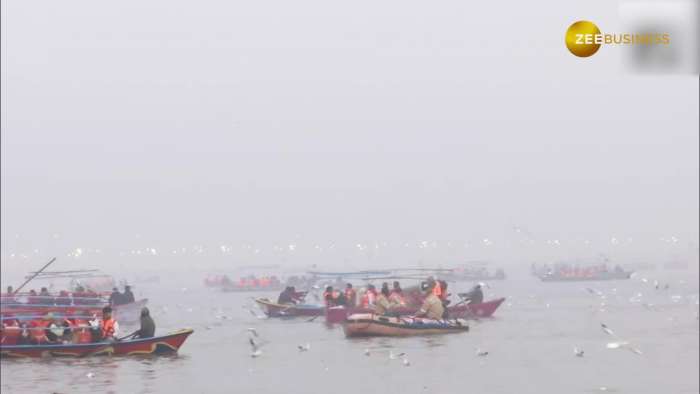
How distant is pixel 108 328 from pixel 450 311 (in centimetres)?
2478

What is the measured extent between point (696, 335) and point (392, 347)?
19938mm

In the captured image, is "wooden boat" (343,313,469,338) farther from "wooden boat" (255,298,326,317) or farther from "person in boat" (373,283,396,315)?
"wooden boat" (255,298,326,317)

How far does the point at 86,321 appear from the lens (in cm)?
4297

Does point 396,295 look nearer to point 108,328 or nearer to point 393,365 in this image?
point 393,365

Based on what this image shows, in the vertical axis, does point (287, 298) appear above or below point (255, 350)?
above

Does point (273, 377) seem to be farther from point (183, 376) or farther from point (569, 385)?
point (569, 385)

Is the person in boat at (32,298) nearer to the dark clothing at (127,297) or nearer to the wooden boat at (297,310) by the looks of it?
the dark clothing at (127,297)

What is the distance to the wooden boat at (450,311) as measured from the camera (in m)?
53.8

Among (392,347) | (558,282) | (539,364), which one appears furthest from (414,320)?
(558,282)

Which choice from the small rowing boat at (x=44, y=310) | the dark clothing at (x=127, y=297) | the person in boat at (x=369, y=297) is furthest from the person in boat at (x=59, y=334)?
the dark clothing at (x=127, y=297)

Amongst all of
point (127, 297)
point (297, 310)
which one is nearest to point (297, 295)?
point (297, 310)

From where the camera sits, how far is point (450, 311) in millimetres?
61562

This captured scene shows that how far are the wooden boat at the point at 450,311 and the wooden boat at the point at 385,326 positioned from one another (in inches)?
117

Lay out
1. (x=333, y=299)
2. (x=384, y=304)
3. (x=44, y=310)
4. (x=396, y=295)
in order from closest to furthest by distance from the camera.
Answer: (x=44, y=310) → (x=384, y=304) → (x=396, y=295) → (x=333, y=299)
